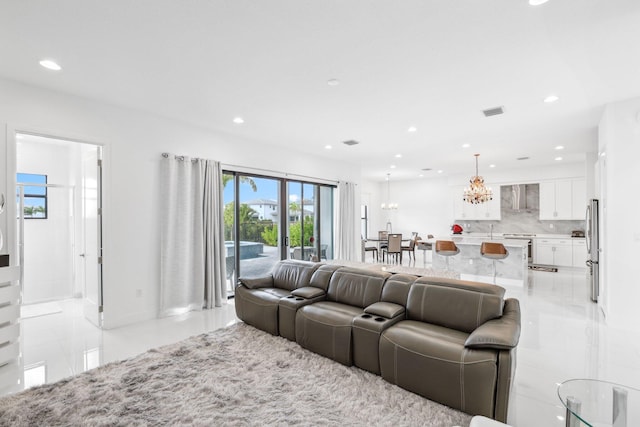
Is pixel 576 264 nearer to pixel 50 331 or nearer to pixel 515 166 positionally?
pixel 515 166

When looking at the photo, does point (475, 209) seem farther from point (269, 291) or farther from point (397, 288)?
point (269, 291)

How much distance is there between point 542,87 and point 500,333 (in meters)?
2.93

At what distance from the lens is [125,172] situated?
167 inches

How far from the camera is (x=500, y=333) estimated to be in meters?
2.16

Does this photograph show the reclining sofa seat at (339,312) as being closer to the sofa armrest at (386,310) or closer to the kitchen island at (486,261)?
the sofa armrest at (386,310)

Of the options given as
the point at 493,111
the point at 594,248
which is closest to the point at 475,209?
the point at 594,248

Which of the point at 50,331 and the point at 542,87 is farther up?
the point at 542,87

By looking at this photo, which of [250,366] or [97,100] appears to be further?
[97,100]

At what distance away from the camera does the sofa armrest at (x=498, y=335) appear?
206cm

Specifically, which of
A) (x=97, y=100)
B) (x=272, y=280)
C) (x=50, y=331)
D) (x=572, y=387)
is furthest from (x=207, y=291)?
(x=572, y=387)

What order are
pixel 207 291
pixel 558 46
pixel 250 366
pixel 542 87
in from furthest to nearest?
pixel 207 291 → pixel 542 87 → pixel 250 366 → pixel 558 46

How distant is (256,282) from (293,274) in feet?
1.67

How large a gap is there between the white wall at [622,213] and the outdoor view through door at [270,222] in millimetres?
4179

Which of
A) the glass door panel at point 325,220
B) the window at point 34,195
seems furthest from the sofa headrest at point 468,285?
the window at point 34,195
